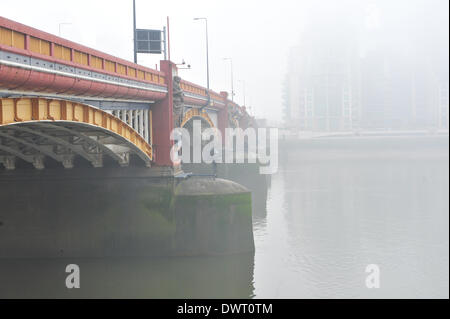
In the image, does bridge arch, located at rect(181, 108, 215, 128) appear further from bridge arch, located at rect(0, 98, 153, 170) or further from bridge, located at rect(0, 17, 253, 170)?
bridge arch, located at rect(0, 98, 153, 170)

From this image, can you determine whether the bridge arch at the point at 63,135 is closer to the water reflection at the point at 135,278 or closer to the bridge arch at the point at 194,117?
the water reflection at the point at 135,278

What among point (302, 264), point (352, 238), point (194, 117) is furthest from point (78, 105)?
point (194, 117)

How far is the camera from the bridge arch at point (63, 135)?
613 inches

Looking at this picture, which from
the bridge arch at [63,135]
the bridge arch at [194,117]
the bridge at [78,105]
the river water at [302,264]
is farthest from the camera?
the bridge arch at [194,117]

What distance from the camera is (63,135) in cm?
2312

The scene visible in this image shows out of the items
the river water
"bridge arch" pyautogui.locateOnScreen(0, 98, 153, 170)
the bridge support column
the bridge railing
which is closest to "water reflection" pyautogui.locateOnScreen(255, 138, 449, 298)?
the river water

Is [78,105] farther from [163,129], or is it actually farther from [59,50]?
[163,129]

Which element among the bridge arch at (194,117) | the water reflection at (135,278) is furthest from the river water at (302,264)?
the bridge arch at (194,117)

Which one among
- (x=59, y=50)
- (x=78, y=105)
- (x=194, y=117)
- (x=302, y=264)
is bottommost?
(x=302, y=264)

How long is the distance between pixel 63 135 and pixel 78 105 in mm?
4756

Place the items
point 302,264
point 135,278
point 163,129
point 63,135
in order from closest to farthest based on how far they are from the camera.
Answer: point 63,135
point 135,278
point 302,264
point 163,129

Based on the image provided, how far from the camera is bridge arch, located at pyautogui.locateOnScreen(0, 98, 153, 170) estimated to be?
1558 centimetres
